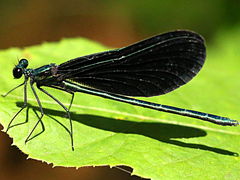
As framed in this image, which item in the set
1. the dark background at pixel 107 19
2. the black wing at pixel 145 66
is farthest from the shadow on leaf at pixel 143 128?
the dark background at pixel 107 19

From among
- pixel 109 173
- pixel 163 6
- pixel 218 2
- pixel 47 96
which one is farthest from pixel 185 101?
pixel 163 6

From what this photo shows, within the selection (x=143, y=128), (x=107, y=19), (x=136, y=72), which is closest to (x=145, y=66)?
(x=136, y=72)

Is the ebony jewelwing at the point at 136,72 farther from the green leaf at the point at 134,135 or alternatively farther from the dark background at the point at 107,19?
the dark background at the point at 107,19

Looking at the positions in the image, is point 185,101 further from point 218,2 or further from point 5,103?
point 218,2

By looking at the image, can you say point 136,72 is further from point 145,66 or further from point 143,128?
point 143,128

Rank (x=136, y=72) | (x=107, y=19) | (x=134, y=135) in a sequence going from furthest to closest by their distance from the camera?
(x=107, y=19)
(x=136, y=72)
(x=134, y=135)

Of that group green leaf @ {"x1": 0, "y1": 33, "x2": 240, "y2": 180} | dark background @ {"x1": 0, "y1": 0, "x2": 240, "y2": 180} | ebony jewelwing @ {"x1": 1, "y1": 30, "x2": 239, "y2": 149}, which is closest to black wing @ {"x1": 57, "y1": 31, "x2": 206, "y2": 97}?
ebony jewelwing @ {"x1": 1, "y1": 30, "x2": 239, "y2": 149}

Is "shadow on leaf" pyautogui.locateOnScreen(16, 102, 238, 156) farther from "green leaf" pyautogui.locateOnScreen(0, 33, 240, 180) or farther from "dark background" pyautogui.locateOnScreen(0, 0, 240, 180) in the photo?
"dark background" pyautogui.locateOnScreen(0, 0, 240, 180)
